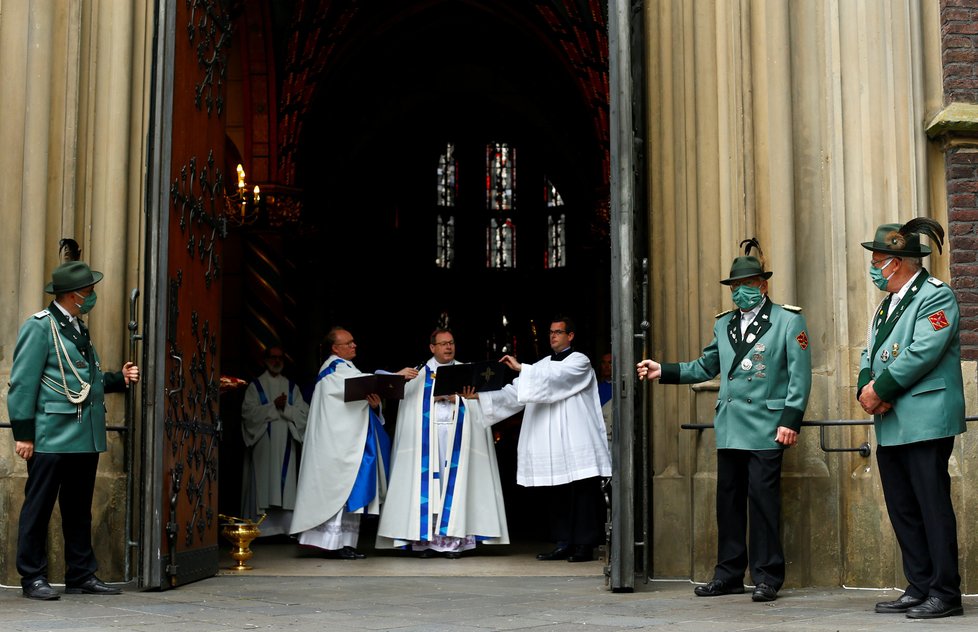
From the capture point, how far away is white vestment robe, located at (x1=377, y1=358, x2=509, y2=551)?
37.4ft

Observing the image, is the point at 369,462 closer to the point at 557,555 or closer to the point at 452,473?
the point at 452,473

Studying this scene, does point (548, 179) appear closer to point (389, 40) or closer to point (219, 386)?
point (389, 40)

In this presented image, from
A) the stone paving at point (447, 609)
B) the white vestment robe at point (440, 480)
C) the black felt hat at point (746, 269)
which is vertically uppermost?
the black felt hat at point (746, 269)

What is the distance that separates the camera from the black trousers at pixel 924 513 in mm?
6609

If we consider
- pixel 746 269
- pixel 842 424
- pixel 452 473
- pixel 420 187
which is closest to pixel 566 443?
pixel 452 473

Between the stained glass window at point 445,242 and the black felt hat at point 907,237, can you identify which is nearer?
the black felt hat at point 907,237

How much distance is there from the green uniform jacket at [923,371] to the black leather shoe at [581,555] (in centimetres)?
440

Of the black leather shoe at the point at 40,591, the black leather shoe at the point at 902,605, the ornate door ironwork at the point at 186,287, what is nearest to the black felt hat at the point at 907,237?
the black leather shoe at the point at 902,605

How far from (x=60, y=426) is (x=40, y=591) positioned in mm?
896

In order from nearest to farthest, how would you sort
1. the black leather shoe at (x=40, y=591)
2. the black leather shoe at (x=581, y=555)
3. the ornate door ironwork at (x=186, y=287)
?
the black leather shoe at (x=40, y=591), the ornate door ironwork at (x=186, y=287), the black leather shoe at (x=581, y=555)

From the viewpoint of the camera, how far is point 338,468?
11617 mm

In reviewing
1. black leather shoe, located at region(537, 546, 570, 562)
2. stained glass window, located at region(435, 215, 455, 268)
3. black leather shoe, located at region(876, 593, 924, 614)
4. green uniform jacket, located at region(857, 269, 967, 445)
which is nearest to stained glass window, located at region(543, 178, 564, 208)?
stained glass window, located at region(435, 215, 455, 268)

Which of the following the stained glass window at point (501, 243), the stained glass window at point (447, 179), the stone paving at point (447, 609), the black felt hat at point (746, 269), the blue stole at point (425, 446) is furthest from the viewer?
the stained glass window at point (501, 243)

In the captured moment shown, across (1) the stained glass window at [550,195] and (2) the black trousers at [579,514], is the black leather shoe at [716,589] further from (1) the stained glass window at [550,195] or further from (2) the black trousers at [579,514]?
(1) the stained glass window at [550,195]
